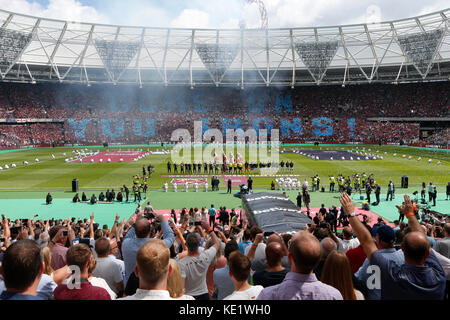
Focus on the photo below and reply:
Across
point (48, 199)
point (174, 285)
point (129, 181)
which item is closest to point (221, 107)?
point (129, 181)

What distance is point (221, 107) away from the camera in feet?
264

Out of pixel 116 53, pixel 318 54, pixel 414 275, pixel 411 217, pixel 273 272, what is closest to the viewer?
pixel 414 275

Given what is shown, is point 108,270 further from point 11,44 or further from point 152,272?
point 11,44

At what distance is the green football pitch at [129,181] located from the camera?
2186 centimetres

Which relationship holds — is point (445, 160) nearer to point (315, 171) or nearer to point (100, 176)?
point (315, 171)

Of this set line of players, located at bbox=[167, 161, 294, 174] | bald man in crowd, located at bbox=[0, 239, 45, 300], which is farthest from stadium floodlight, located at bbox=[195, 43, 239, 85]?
bald man in crowd, located at bbox=[0, 239, 45, 300]

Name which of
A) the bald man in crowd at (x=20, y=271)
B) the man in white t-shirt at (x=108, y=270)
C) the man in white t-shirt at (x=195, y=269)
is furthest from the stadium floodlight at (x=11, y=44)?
the bald man in crowd at (x=20, y=271)

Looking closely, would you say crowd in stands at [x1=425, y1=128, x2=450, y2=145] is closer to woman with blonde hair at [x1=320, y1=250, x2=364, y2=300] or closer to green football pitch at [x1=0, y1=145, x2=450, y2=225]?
green football pitch at [x1=0, y1=145, x2=450, y2=225]

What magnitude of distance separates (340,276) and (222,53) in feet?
232

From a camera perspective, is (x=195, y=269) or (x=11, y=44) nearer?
(x=195, y=269)

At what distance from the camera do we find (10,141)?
62.2 metres

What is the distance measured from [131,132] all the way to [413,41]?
2176 inches

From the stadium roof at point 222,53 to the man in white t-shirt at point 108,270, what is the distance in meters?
66.9

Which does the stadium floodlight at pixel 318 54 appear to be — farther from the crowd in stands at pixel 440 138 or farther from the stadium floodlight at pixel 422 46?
the crowd in stands at pixel 440 138
